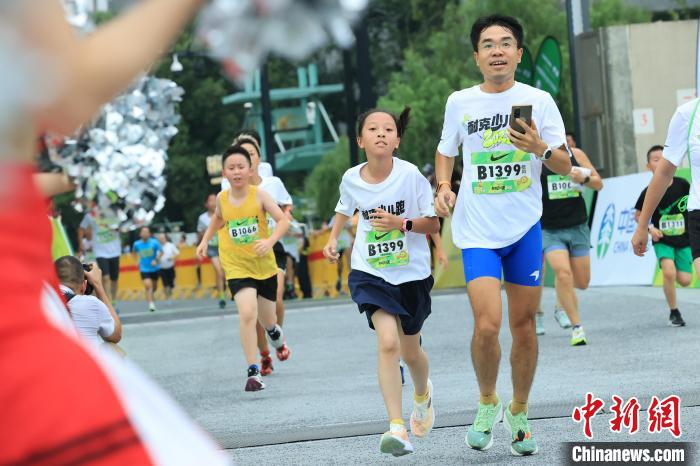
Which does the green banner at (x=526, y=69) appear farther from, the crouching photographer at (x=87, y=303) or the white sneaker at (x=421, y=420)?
the crouching photographer at (x=87, y=303)

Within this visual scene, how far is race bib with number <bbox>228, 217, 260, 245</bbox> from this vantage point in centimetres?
1241

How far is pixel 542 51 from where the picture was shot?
26.5 m

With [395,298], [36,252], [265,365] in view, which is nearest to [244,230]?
[265,365]

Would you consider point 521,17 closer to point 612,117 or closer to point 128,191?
point 612,117

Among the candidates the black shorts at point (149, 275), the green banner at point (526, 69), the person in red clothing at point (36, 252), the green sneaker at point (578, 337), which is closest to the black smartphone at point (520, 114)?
the person in red clothing at point (36, 252)

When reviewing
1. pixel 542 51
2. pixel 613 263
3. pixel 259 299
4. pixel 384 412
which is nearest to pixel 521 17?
pixel 542 51

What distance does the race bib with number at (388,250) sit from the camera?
326 inches

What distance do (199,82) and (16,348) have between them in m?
1.08

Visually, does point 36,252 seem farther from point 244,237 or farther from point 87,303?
point 244,237

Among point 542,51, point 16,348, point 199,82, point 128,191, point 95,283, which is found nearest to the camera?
point 16,348

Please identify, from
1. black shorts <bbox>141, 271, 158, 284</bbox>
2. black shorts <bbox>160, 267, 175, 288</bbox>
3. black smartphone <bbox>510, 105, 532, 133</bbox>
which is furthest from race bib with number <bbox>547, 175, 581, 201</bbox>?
black shorts <bbox>160, 267, 175, 288</bbox>

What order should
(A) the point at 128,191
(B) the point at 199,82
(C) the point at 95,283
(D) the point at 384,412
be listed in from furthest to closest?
(D) the point at 384,412, (C) the point at 95,283, (B) the point at 199,82, (A) the point at 128,191

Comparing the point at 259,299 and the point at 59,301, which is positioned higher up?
the point at 59,301

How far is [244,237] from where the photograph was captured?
1242 centimetres
